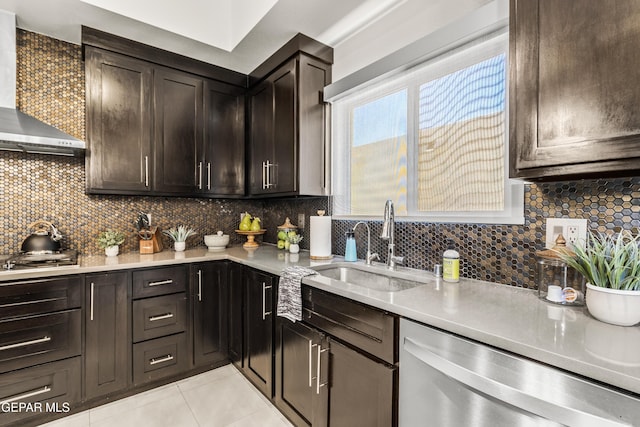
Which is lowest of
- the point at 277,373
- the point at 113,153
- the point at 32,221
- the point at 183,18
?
the point at 277,373

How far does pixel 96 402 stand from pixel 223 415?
86 cm

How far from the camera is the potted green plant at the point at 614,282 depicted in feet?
2.94

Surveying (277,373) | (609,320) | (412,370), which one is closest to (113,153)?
(277,373)

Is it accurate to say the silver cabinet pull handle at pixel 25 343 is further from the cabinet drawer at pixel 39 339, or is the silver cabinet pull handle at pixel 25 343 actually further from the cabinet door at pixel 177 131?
the cabinet door at pixel 177 131

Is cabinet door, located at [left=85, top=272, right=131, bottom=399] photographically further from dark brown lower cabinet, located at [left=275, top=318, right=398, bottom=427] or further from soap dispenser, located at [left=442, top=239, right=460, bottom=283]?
soap dispenser, located at [left=442, top=239, right=460, bottom=283]

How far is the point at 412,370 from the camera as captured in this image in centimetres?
107

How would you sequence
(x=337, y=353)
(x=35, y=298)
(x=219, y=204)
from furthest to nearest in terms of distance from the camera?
(x=219, y=204)
(x=35, y=298)
(x=337, y=353)

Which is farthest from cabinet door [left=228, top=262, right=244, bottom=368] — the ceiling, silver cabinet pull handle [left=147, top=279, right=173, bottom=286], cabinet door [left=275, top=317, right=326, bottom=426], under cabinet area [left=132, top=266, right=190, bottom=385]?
the ceiling

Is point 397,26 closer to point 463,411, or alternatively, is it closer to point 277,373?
point 463,411

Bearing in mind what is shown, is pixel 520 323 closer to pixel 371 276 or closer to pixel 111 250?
pixel 371 276

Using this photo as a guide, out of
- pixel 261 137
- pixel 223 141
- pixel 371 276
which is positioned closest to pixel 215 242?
pixel 223 141

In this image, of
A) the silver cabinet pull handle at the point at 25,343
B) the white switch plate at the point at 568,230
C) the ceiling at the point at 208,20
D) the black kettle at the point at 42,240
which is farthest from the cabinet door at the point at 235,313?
the white switch plate at the point at 568,230

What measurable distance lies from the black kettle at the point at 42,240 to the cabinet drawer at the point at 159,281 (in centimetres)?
63

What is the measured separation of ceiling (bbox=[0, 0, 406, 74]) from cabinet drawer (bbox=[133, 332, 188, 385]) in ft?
7.38
